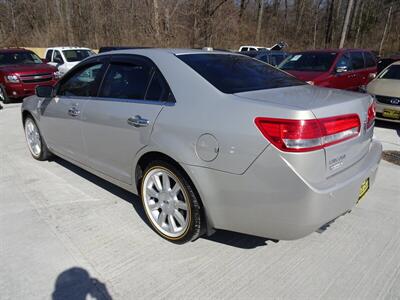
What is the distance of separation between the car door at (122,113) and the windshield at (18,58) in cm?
945

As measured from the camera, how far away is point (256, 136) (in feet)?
7.04

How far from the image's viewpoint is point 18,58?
11.3 m

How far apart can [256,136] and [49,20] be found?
30959 mm

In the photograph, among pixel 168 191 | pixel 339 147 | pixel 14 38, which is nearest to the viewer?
pixel 339 147

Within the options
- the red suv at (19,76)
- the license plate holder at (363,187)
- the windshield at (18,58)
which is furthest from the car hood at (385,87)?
the windshield at (18,58)

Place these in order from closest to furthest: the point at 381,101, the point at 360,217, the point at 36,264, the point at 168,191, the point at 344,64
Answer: the point at 36,264
the point at 168,191
the point at 360,217
the point at 381,101
the point at 344,64

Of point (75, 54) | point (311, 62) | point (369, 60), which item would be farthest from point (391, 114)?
point (75, 54)

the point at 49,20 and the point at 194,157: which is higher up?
the point at 49,20

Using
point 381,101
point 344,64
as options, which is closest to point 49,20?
point 344,64

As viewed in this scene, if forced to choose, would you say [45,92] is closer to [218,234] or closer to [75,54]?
[218,234]

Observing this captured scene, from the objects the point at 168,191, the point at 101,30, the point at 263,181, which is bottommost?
the point at 168,191

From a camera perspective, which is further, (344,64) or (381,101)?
(344,64)

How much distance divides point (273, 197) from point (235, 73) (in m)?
1.23

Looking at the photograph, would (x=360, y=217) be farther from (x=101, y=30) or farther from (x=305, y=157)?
(x=101, y=30)
